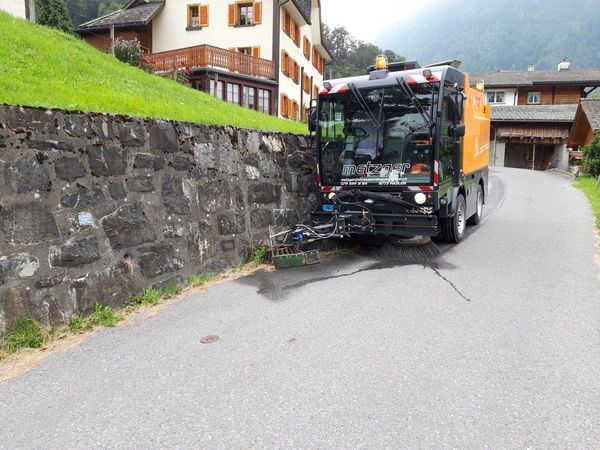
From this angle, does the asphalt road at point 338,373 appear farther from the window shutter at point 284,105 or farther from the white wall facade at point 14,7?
the window shutter at point 284,105

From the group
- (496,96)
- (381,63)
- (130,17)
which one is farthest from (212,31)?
(496,96)

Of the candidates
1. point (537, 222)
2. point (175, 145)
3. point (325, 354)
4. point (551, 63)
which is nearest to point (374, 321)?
point (325, 354)

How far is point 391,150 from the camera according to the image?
8.02m

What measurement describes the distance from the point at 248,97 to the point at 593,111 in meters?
20.4

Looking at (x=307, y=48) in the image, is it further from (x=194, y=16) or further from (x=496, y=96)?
(x=496, y=96)

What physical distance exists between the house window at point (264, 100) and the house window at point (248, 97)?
52cm

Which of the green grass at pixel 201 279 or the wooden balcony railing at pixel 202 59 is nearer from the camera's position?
the green grass at pixel 201 279

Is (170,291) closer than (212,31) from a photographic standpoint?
Yes

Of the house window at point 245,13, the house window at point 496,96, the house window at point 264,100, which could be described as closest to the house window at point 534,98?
the house window at point 496,96

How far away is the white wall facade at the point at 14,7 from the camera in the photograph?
16.2m

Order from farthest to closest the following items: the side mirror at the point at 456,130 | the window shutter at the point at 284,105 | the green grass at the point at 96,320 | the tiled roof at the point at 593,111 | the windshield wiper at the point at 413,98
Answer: the window shutter at the point at 284,105 < the tiled roof at the point at 593,111 < the side mirror at the point at 456,130 < the windshield wiper at the point at 413,98 < the green grass at the point at 96,320

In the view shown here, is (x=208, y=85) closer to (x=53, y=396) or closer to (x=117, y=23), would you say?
(x=117, y=23)

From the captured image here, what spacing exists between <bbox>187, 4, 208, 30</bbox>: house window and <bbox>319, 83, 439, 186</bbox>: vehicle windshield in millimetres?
25383

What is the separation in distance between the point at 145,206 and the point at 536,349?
4532 millimetres
